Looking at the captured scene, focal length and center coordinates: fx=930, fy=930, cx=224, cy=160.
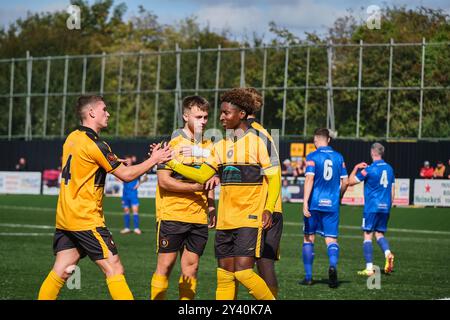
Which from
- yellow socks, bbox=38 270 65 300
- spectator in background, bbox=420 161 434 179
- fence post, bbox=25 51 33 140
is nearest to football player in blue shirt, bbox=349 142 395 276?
yellow socks, bbox=38 270 65 300

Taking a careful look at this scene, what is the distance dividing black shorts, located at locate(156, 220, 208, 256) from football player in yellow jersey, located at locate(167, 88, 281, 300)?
1.36ft

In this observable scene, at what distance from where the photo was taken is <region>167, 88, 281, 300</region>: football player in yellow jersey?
Answer: 33.5ft

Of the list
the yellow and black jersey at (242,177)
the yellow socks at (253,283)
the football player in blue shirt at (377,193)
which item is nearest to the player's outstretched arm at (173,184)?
the yellow and black jersey at (242,177)

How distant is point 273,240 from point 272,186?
1136 mm

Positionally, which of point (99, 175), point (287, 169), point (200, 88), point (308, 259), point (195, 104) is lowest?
point (308, 259)

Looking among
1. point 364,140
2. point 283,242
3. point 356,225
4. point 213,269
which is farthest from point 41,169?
point 213,269

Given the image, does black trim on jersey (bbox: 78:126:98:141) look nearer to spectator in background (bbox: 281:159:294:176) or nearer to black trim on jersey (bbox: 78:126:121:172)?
black trim on jersey (bbox: 78:126:121:172)

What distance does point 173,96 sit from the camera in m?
55.6

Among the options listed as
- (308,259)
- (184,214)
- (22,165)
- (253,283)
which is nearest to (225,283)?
(253,283)

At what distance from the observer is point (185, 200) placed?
10609mm

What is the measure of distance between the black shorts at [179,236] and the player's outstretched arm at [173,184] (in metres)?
0.40

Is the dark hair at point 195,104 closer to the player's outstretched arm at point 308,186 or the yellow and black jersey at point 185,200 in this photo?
the yellow and black jersey at point 185,200

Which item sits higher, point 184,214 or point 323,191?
point 323,191

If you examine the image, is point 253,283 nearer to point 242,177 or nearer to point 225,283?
point 225,283
